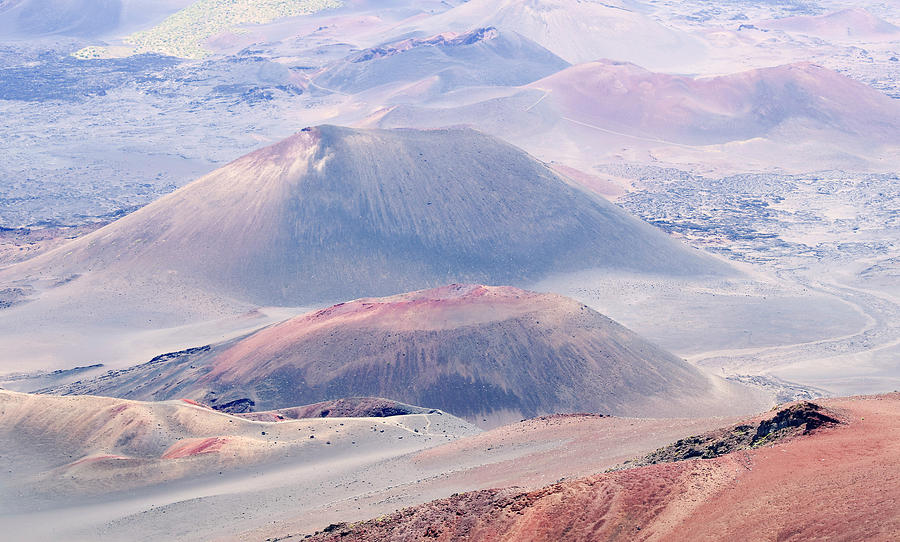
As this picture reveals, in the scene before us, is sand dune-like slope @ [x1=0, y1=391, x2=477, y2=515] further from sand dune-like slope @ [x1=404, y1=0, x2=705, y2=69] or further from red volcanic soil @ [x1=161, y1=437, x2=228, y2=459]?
sand dune-like slope @ [x1=404, y1=0, x2=705, y2=69]

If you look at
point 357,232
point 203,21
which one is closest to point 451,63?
point 203,21

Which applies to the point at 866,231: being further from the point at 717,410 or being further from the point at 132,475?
the point at 132,475

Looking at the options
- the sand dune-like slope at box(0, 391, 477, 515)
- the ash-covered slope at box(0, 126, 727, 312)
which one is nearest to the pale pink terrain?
the ash-covered slope at box(0, 126, 727, 312)

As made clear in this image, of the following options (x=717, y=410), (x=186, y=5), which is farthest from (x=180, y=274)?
(x=186, y=5)

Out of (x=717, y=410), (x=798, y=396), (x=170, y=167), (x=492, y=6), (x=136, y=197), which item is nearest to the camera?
(x=717, y=410)

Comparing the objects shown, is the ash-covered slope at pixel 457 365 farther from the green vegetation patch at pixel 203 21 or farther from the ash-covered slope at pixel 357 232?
the green vegetation patch at pixel 203 21
